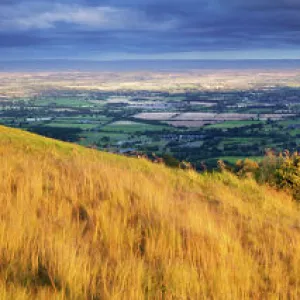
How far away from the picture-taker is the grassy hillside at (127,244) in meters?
3.59

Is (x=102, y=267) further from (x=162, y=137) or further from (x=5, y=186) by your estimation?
(x=162, y=137)

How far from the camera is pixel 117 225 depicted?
196 inches

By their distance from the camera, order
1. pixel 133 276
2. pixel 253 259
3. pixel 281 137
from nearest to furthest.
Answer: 1. pixel 133 276
2. pixel 253 259
3. pixel 281 137

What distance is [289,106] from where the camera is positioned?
349 feet

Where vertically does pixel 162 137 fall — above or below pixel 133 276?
below

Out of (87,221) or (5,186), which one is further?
(5,186)

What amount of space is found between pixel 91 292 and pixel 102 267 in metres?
0.38

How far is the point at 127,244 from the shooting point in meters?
4.66

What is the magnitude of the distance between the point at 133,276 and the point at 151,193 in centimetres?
289

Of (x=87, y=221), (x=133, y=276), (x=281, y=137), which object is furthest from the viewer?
(x=281, y=137)

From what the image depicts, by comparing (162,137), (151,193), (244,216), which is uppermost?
(151,193)

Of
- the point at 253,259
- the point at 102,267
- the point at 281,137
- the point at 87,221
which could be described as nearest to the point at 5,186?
the point at 87,221

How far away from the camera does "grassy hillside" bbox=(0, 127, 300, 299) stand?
359 cm

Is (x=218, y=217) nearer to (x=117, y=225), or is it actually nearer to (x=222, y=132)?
(x=117, y=225)
